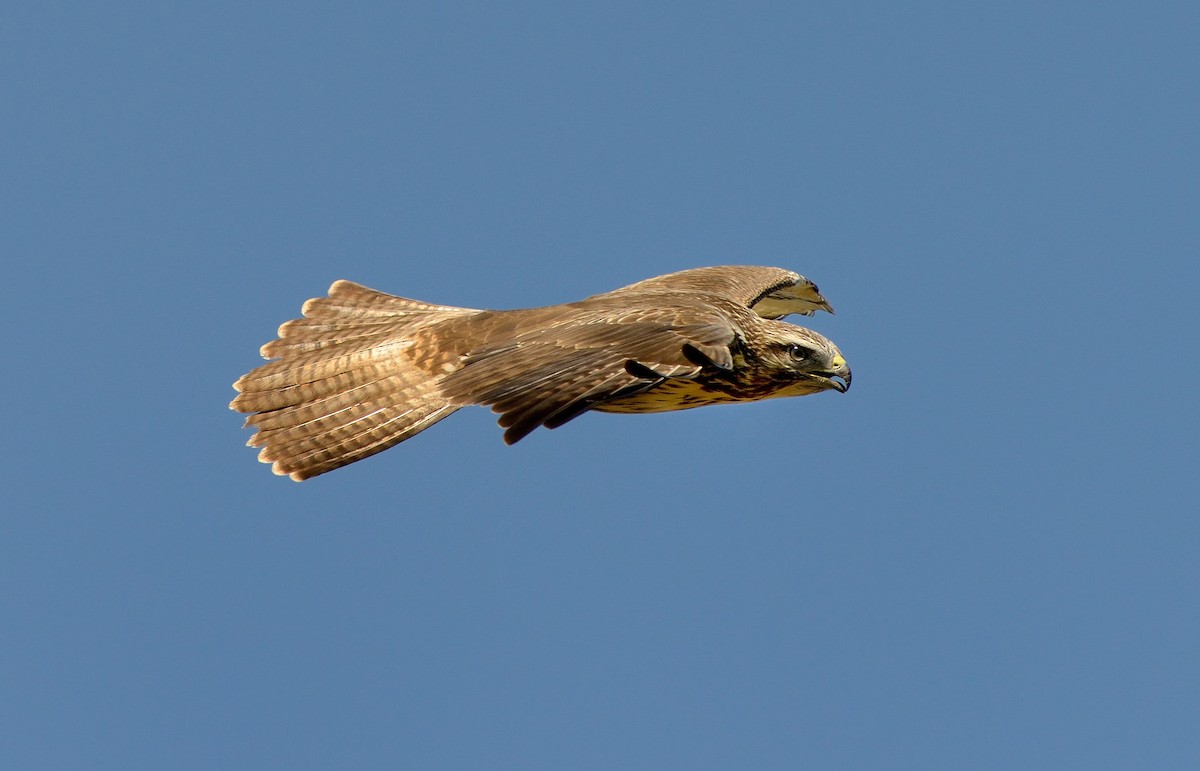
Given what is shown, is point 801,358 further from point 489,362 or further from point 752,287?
point 489,362

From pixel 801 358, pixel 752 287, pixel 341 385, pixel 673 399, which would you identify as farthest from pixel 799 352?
pixel 341 385

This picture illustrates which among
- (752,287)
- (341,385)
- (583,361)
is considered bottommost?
(583,361)

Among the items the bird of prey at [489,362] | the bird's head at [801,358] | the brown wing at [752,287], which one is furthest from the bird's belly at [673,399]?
the brown wing at [752,287]

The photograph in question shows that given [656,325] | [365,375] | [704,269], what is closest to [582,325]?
[656,325]

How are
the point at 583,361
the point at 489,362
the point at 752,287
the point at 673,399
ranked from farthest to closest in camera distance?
1. the point at 752,287
2. the point at 673,399
3. the point at 489,362
4. the point at 583,361

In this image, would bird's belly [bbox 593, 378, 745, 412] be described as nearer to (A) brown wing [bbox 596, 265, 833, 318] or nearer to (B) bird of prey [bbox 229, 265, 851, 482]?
(B) bird of prey [bbox 229, 265, 851, 482]

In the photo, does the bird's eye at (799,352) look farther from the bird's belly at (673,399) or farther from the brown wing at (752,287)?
the brown wing at (752,287)

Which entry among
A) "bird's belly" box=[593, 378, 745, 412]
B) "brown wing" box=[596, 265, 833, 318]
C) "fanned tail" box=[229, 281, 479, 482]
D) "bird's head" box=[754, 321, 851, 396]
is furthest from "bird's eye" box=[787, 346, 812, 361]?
"fanned tail" box=[229, 281, 479, 482]
